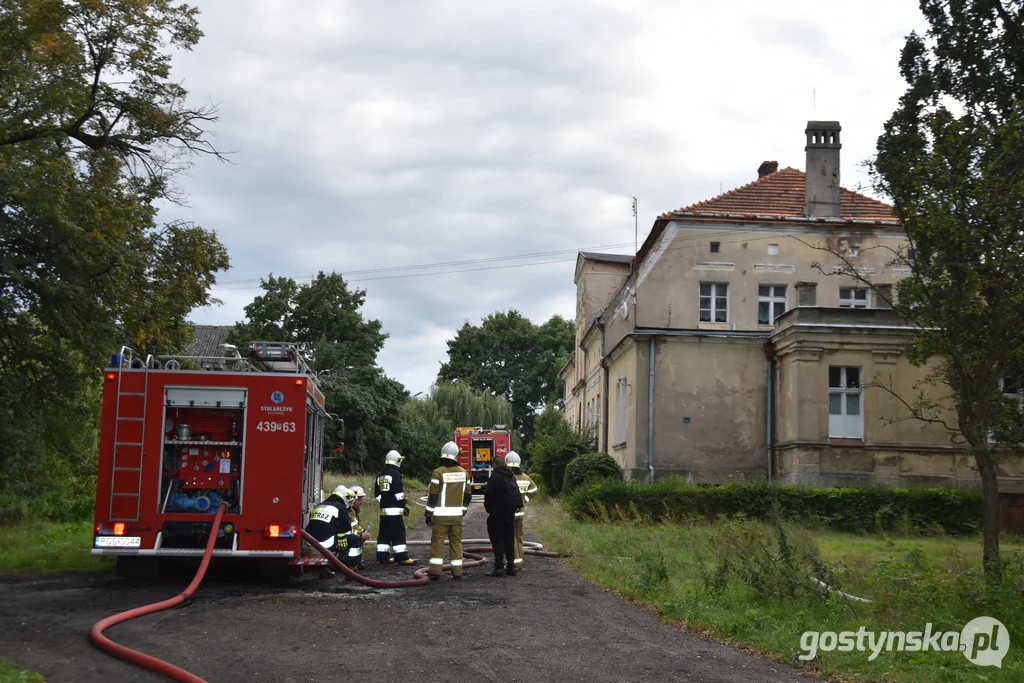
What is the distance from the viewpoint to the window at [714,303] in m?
33.2

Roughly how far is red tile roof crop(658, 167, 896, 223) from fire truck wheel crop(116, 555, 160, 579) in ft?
76.5

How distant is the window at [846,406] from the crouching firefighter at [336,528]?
18.0 meters

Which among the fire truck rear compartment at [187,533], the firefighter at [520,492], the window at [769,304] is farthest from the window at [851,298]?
the fire truck rear compartment at [187,533]

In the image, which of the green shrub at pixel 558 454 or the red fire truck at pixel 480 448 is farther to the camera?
the red fire truck at pixel 480 448

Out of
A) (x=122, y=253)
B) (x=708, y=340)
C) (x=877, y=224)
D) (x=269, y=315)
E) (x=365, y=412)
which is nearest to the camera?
(x=122, y=253)

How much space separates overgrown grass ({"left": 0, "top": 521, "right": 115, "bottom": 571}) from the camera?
570 inches

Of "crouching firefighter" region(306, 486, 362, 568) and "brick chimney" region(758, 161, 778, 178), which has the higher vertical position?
"brick chimney" region(758, 161, 778, 178)

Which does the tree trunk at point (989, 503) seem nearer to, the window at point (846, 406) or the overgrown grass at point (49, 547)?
the overgrown grass at point (49, 547)

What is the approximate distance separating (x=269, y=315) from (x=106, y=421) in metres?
48.5

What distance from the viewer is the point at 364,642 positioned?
884 centimetres

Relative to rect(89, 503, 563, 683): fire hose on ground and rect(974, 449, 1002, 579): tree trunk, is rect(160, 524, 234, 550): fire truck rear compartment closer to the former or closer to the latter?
rect(89, 503, 563, 683): fire hose on ground

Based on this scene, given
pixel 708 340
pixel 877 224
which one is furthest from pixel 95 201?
pixel 877 224

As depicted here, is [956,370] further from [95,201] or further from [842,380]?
[842,380]

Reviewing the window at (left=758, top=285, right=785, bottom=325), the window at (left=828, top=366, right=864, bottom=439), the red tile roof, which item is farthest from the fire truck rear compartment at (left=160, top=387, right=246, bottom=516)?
the window at (left=758, top=285, right=785, bottom=325)
